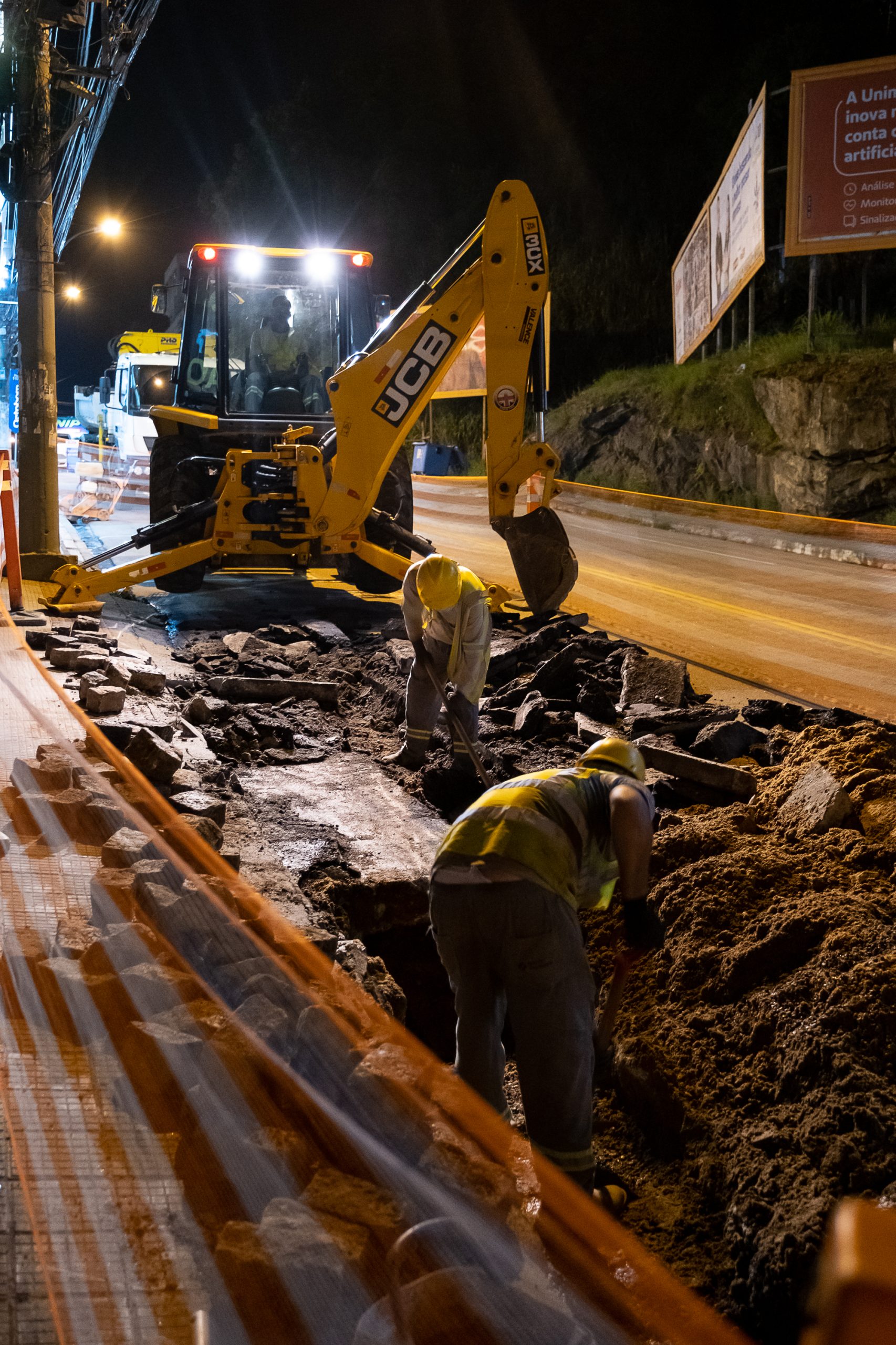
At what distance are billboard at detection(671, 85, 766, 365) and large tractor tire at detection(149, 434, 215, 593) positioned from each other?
36.6ft

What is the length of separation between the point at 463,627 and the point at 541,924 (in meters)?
3.84

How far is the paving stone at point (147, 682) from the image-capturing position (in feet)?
26.9

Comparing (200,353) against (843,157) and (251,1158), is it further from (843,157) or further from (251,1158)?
(843,157)

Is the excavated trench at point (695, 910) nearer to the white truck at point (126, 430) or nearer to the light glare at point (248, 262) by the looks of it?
the light glare at point (248, 262)

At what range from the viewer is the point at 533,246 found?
956 centimetres

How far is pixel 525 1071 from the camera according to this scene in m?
3.54

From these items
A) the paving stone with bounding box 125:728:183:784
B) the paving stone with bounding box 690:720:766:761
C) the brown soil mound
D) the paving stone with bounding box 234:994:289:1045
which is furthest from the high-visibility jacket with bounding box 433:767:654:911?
the paving stone with bounding box 690:720:766:761

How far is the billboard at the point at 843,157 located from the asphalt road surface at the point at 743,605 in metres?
5.58

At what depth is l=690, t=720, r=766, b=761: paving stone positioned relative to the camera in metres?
7.15

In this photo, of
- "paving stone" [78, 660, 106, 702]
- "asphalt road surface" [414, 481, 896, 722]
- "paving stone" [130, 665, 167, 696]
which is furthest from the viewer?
"asphalt road surface" [414, 481, 896, 722]

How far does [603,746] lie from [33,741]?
3.90 meters

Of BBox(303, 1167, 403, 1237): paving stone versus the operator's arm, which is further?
the operator's arm

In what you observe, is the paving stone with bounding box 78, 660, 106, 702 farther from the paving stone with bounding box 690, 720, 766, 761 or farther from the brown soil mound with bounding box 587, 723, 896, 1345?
the paving stone with bounding box 690, 720, 766, 761

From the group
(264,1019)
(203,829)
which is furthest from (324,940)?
(203,829)
